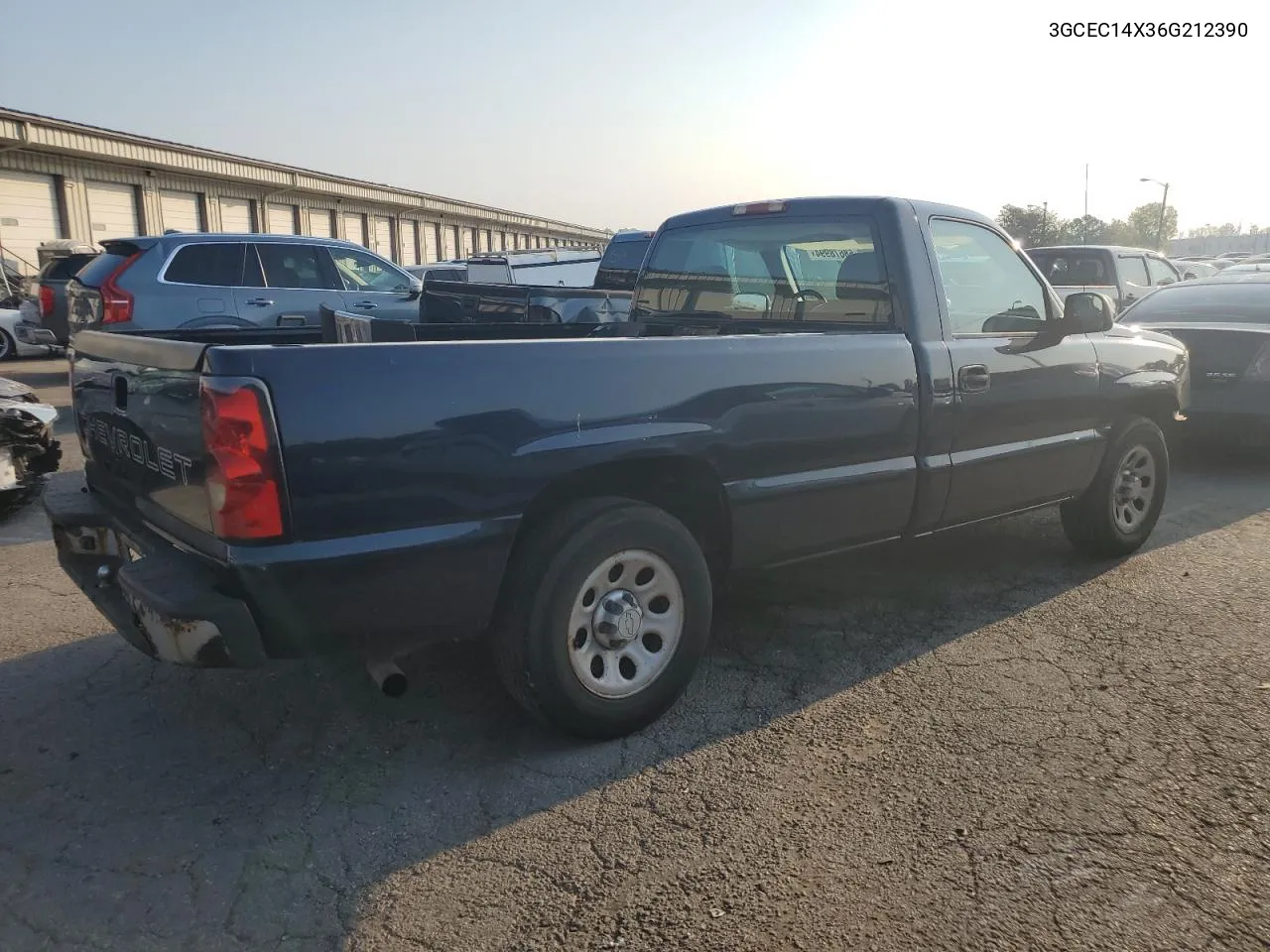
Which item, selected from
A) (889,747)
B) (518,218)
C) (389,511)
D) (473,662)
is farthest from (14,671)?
(518,218)

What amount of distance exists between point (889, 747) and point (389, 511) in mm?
1895

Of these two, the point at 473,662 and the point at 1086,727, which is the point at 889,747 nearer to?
the point at 1086,727

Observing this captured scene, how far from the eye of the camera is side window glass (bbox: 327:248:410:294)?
10.7 metres

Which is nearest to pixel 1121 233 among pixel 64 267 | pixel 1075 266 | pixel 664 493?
pixel 1075 266

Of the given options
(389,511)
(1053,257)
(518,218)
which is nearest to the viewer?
(389,511)

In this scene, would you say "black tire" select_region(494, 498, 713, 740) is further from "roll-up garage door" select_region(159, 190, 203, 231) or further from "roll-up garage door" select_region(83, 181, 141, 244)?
"roll-up garage door" select_region(159, 190, 203, 231)

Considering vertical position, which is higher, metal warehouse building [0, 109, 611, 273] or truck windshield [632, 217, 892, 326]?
metal warehouse building [0, 109, 611, 273]

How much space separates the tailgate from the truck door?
3.03m

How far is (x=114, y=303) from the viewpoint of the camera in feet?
30.3

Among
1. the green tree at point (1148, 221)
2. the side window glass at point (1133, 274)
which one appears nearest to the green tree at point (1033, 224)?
the green tree at point (1148, 221)

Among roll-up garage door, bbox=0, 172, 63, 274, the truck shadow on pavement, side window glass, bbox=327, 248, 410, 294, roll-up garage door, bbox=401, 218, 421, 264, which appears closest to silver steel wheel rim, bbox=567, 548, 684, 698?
the truck shadow on pavement

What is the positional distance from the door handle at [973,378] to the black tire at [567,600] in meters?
1.60

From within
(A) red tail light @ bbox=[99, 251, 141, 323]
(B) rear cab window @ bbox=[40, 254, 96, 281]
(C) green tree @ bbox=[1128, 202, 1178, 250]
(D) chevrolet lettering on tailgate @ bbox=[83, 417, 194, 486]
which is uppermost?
(C) green tree @ bbox=[1128, 202, 1178, 250]

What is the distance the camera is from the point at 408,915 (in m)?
2.46
